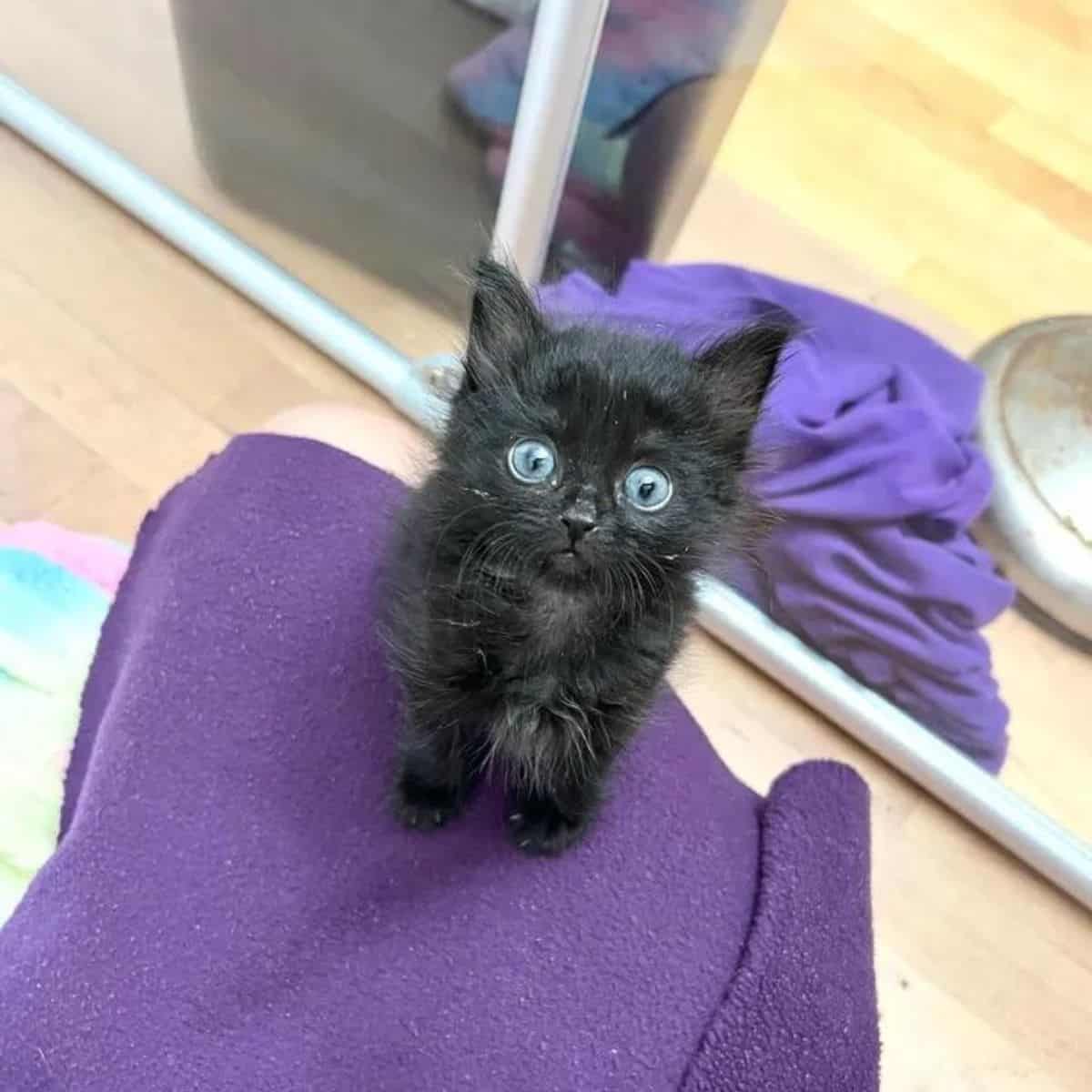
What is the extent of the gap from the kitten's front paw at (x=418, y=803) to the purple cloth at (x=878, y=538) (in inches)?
22.0

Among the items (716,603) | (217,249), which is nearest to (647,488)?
(716,603)

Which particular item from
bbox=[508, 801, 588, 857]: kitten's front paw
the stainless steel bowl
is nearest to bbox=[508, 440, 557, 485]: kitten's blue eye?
bbox=[508, 801, 588, 857]: kitten's front paw

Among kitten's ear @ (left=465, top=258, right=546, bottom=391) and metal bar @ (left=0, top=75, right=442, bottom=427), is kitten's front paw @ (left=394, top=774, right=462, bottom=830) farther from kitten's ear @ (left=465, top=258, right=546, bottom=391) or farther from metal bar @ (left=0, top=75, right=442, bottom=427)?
metal bar @ (left=0, top=75, right=442, bottom=427)

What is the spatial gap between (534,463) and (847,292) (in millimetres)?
1144

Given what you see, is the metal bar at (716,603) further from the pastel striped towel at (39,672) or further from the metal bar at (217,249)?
the pastel striped towel at (39,672)

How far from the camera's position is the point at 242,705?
85 centimetres

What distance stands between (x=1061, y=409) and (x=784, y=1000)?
97 centimetres

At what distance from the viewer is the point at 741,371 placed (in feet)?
2.25

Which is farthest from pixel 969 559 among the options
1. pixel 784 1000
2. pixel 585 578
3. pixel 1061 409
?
pixel 585 578

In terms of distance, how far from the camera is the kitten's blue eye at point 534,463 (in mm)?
625

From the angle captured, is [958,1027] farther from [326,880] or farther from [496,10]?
[496,10]

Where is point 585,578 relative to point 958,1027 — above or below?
above

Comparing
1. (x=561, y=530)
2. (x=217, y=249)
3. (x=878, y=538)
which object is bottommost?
(x=217, y=249)

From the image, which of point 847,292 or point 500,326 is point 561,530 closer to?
point 500,326
